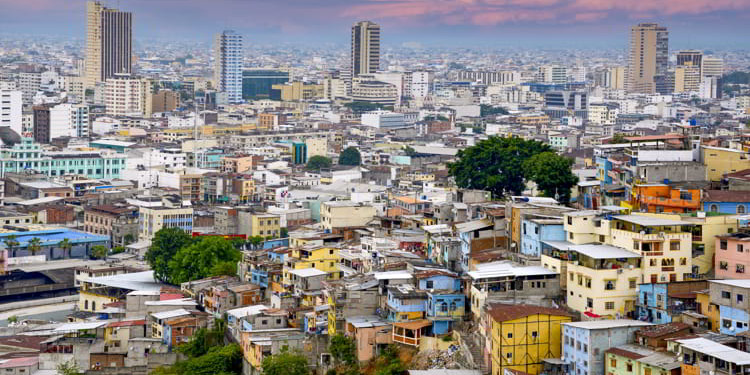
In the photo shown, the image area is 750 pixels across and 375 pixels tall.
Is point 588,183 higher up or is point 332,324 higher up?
point 588,183

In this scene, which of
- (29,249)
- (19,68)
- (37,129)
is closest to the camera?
(29,249)

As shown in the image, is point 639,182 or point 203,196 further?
point 203,196

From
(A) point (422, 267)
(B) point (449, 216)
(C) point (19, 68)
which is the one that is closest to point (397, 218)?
(B) point (449, 216)

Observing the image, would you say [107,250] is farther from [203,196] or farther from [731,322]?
[731,322]

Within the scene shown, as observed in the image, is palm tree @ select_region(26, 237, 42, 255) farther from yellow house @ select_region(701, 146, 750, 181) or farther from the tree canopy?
yellow house @ select_region(701, 146, 750, 181)

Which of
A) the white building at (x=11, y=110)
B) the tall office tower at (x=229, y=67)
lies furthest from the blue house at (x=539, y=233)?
the tall office tower at (x=229, y=67)

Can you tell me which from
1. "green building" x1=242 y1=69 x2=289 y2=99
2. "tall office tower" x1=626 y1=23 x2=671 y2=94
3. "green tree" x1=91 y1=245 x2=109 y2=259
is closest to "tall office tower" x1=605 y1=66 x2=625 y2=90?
"tall office tower" x1=626 y1=23 x2=671 y2=94

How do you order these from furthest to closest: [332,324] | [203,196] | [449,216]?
[203,196]
[449,216]
[332,324]
